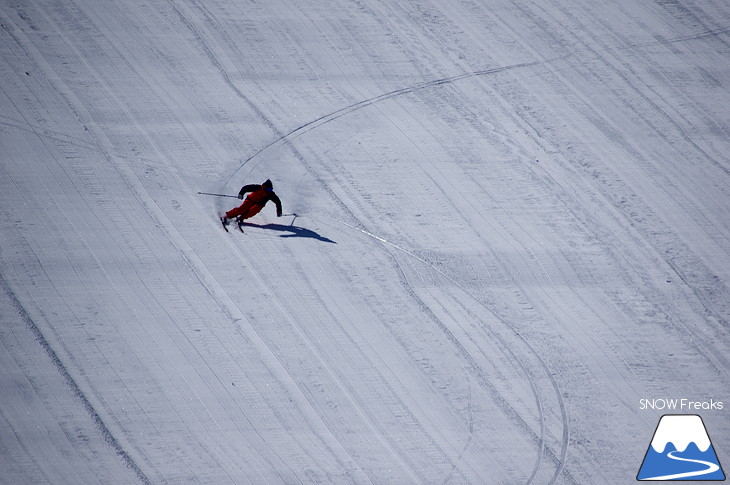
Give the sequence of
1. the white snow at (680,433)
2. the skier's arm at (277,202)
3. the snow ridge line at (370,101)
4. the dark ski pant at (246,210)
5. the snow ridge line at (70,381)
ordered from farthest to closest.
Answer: the snow ridge line at (370,101) < the dark ski pant at (246,210) < the skier's arm at (277,202) < the white snow at (680,433) < the snow ridge line at (70,381)

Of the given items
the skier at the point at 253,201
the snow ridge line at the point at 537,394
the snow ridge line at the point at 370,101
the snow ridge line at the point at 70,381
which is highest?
the snow ridge line at the point at 370,101

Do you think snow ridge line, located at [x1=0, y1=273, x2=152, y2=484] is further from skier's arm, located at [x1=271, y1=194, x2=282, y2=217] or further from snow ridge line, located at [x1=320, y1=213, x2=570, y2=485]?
snow ridge line, located at [x1=320, y1=213, x2=570, y2=485]

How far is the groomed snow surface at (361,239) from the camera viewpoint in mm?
9172

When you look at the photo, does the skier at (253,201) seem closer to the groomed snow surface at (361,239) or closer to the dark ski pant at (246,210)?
the dark ski pant at (246,210)

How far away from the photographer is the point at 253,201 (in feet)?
36.3

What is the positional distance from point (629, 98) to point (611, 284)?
409 centimetres

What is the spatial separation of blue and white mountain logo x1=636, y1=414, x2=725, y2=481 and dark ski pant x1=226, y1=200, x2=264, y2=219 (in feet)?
18.2

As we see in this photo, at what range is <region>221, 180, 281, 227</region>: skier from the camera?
10.9 meters

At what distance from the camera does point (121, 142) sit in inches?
479

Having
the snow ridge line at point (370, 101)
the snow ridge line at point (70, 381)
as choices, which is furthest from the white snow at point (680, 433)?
the snow ridge line at point (370, 101)

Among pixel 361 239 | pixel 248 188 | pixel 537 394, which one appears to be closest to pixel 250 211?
pixel 248 188

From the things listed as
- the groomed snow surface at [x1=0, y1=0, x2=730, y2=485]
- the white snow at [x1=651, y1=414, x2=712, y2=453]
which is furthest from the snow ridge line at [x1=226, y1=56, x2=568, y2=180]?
the white snow at [x1=651, y1=414, x2=712, y2=453]

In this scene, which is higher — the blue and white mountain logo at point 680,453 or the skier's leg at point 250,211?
the skier's leg at point 250,211

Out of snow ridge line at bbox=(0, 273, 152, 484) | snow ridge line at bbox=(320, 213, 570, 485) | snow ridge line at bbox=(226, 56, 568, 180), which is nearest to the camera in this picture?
snow ridge line at bbox=(0, 273, 152, 484)
